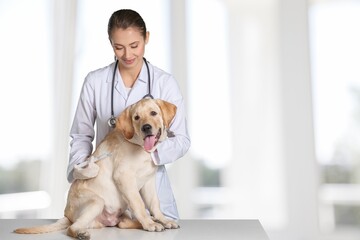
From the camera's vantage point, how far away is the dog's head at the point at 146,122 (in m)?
1.19

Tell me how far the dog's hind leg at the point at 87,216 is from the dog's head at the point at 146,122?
0.19 metres

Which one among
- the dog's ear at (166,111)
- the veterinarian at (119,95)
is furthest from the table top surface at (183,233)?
the dog's ear at (166,111)

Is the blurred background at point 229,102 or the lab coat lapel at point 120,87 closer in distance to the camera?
the lab coat lapel at point 120,87

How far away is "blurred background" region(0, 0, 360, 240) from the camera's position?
10.1 feet

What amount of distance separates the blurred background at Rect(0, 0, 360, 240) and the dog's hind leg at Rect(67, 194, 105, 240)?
6.51 ft

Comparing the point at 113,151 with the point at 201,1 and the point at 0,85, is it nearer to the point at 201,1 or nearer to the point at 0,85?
the point at 0,85

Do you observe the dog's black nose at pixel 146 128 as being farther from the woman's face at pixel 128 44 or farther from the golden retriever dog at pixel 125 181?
the woman's face at pixel 128 44

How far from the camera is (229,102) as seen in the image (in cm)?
326

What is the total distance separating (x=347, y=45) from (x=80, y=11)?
2018 mm

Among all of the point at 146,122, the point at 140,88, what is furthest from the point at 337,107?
the point at 146,122

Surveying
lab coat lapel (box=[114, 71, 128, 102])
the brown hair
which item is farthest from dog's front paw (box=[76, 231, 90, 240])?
the brown hair

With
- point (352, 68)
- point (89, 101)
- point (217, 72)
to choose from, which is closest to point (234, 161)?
point (217, 72)

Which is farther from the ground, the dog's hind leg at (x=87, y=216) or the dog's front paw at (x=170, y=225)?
the dog's hind leg at (x=87, y=216)

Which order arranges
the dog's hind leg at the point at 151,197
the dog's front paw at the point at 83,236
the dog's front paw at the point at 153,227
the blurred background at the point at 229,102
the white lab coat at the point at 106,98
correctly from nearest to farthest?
1. the dog's front paw at the point at 83,236
2. the dog's front paw at the point at 153,227
3. the dog's hind leg at the point at 151,197
4. the white lab coat at the point at 106,98
5. the blurred background at the point at 229,102
